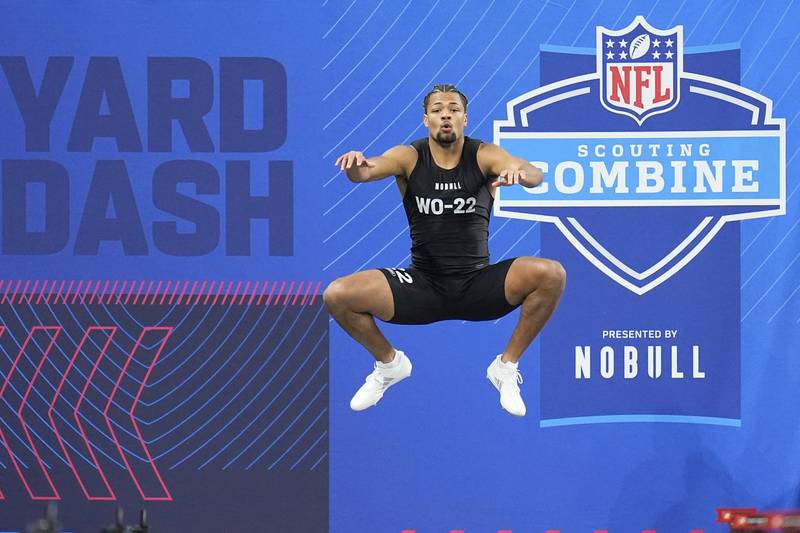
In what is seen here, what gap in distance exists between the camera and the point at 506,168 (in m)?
4.34

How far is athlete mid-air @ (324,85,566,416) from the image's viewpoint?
174 inches

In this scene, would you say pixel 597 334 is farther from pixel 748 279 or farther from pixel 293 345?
pixel 293 345

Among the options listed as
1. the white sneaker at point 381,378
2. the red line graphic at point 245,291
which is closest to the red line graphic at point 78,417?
the red line graphic at point 245,291

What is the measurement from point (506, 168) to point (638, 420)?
2.22 metres

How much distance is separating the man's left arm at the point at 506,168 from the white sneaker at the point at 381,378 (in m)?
0.92

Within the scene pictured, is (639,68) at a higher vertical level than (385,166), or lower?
higher

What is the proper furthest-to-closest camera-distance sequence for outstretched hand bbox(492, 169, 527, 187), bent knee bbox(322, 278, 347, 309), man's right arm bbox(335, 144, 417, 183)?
1. bent knee bbox(322, 278, 347, 309)
2. man's right arm bbox(335, 144, 417, 183)
3. outstretched hand bbox(492, 169, 527, 187)

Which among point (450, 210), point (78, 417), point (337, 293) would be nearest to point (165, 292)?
Answer: point (78, 417)

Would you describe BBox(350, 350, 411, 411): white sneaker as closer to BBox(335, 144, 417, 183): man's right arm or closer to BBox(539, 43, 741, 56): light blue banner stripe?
BBox(335, 144, 417, 183): man's right arm

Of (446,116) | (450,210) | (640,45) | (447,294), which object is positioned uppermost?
(640,45)

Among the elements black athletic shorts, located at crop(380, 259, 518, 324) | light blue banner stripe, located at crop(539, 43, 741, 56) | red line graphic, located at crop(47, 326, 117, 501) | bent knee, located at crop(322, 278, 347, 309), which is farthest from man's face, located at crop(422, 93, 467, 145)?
red line graphic, located at crop(47, 326, 117, 501)

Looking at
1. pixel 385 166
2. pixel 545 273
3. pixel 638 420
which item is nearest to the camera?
pixel 545 273

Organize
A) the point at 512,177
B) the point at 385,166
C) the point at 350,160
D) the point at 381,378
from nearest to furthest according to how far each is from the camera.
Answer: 1. the point at 512,177
2. the point at 350,160
3. the point at 385,166
4. the point at 381,378

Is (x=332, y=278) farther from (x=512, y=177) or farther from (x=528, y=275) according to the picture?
(x=512, y=177)
